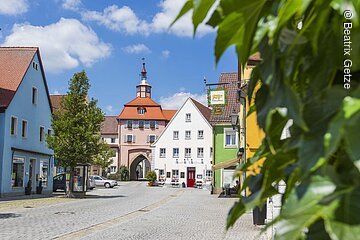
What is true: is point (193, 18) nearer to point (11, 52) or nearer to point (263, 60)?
point (263, 60)

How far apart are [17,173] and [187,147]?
32755 mm

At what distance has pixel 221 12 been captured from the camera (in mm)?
883

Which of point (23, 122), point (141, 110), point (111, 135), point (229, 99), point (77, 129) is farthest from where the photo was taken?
point (111, 135)

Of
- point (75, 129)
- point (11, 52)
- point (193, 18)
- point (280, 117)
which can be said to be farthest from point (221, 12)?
point (11, 52)

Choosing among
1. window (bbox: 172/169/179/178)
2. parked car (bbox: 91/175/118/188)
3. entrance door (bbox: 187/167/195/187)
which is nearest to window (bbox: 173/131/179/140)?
window (bbox: 172/169/179/178)

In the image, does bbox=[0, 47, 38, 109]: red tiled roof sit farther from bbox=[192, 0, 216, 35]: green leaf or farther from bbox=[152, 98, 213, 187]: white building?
bbox=[192, 0, 216, 35]: green leaf

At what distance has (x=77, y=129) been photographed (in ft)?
102

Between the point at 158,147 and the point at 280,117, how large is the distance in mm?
64465

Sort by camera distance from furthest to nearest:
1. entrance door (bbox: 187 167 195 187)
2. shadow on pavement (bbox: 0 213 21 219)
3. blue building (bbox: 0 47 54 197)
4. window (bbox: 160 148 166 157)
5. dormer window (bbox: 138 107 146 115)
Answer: dormer window (bbox: 138 107 146 115) < window (bbox: 160 148 166 157) < entrance door (bbox: 187 167 195 187) < blue building (bbox: 0 47 54 197) < shadow on pavement (bbox: 0 213 21 219)

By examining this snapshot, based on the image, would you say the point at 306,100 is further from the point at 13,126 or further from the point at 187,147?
the point at 187,147

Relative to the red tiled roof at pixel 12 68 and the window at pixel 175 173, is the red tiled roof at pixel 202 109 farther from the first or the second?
the red tiled roof at pixel 12 68

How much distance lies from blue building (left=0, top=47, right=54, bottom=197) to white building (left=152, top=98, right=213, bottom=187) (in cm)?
2592

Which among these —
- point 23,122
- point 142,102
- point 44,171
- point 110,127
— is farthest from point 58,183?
point 110,127

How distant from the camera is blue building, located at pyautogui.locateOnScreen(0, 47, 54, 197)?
31.7 meters
